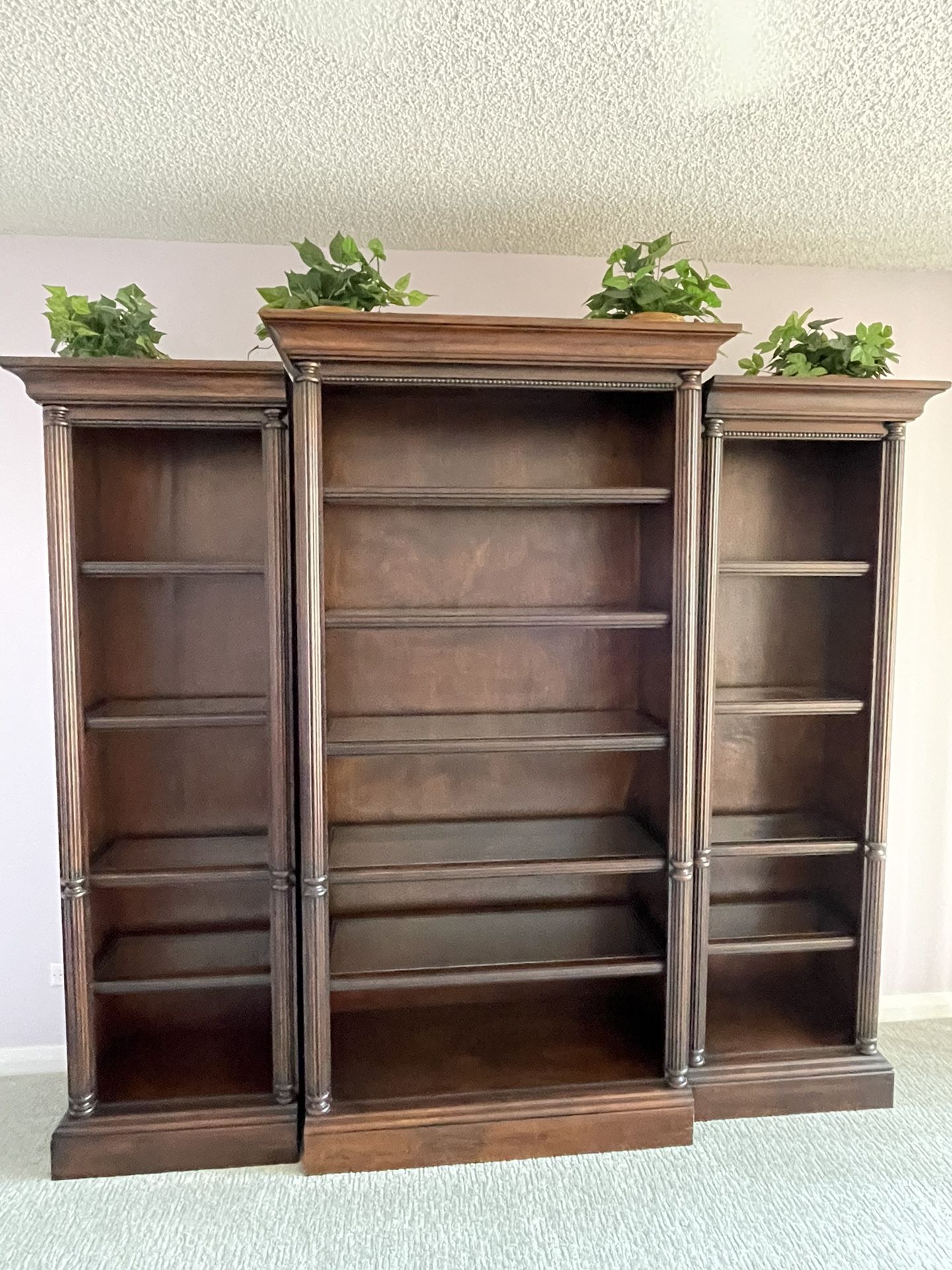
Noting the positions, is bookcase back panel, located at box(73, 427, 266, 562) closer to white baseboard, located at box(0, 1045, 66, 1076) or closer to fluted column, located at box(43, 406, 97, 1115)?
fluted column, located at box(43, 406, 97, 1115)

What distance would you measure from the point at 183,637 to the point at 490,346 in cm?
114

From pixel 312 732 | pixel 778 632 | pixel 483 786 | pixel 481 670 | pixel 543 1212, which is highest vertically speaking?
pixel 778 632

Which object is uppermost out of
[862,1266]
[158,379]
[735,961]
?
[158,379]

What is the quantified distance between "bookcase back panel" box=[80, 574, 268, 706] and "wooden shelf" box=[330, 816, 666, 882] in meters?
0.53

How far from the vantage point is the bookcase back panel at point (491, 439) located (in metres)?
2.14

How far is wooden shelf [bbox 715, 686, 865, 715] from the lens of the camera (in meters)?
2.01

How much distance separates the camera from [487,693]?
223 centimetres

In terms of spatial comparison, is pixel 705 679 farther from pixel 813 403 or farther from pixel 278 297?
pixel 278 297

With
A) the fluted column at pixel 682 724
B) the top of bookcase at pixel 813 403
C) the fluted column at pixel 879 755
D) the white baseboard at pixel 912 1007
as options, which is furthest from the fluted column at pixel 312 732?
the white baseboard at pixel 912 1007

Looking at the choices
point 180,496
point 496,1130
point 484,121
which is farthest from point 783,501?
point 496,1130

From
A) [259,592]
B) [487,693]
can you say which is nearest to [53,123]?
[259,592]

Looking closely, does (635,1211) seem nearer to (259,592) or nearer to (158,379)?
(259,592)

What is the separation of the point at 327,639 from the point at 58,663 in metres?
0.67

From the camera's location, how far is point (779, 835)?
228 centimetres
